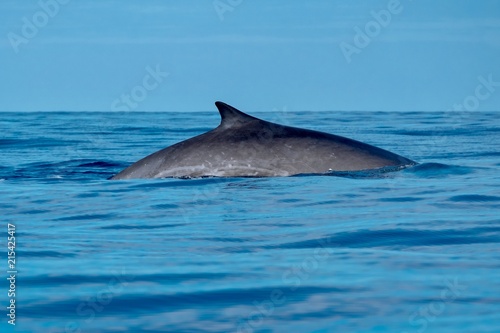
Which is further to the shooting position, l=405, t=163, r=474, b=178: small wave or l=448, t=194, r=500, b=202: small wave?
l=405, t=163, r=474, b=178: small wave

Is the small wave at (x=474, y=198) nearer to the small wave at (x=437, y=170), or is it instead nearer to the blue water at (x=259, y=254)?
the blue water at (x=259, y=254)

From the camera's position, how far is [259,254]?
7074 millimetres

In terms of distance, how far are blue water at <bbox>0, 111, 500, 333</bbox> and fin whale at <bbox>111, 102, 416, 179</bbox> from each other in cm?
33

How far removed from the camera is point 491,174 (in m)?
13.9

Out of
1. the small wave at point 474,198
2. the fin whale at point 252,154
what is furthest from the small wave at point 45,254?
the fin whale at point 252,154

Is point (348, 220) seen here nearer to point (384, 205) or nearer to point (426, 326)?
point (384, 205)

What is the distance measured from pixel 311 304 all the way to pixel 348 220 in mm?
3511

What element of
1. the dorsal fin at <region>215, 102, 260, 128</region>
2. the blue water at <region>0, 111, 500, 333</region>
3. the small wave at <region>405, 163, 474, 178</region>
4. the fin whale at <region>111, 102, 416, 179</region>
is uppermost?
the dorsal fin at <region>215, 102, 260, 128</region>

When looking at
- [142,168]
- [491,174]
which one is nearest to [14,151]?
[142,168]

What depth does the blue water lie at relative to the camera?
5129mm

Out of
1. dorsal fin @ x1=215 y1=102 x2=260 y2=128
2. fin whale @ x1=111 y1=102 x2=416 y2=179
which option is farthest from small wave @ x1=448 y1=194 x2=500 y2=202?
dorsal fin @ x1=215 y1=102 x2=260 y2=128

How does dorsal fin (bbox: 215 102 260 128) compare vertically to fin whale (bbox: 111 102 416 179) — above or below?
above

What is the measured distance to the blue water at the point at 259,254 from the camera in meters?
5.13

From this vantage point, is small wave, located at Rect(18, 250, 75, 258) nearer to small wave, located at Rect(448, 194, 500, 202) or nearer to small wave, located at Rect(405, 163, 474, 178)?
small wave, located at Rect(448, 194, 500, 202)
